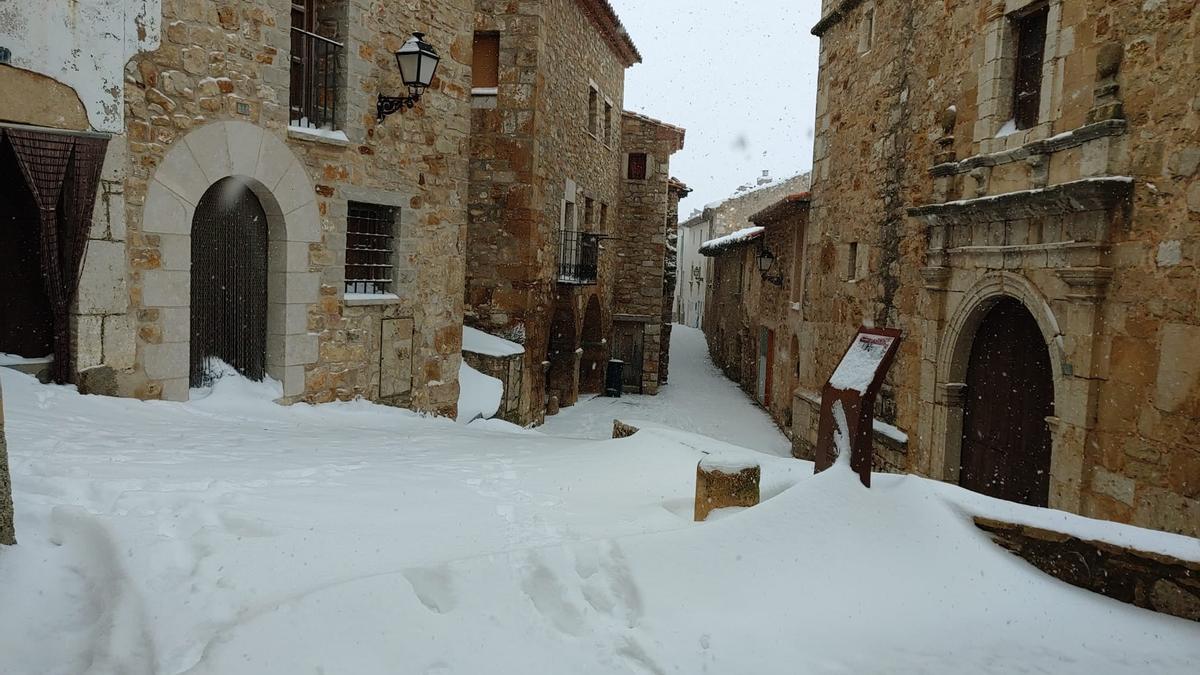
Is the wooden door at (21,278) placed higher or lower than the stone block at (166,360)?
higher

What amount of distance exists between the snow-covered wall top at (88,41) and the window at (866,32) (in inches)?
328

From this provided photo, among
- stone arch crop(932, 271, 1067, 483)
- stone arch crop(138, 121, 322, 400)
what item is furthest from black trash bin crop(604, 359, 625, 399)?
stone arch crop(138, 121, 322, 400)

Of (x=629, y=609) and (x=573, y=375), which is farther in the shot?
(x=573, y=375)

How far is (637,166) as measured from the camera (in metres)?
20.3

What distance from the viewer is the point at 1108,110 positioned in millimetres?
5582

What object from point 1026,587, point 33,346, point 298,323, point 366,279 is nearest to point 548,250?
point 366,279

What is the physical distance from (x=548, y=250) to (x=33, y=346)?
8.91 meters

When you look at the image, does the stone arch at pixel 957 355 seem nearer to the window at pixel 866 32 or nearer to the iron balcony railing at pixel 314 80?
the window at pixel 866 32

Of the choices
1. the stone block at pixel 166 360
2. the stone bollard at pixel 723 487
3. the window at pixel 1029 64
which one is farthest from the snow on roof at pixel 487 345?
the stone bollard at pixel 723 487

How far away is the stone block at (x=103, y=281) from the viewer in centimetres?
516

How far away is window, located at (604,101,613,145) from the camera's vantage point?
59.2ft

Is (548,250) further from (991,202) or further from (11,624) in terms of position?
(11,624)

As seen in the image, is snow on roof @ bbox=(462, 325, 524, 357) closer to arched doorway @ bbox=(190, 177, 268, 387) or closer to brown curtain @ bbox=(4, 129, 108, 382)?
arched doorway @ bbox=(190, 177, 268, 387)

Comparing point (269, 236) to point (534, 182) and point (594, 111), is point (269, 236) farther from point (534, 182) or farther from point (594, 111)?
point (594, 111)
